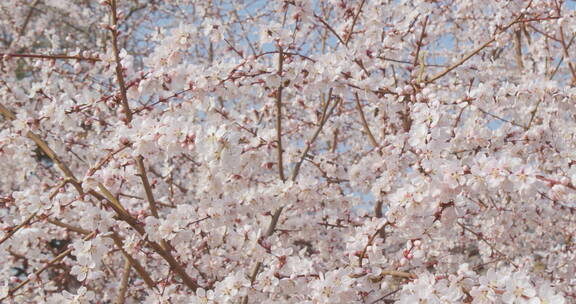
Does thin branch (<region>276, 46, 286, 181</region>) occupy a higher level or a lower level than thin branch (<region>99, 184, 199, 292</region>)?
higher

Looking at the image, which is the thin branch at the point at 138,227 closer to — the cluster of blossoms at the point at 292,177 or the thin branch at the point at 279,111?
the cluster of blossoms at the point at 292,177

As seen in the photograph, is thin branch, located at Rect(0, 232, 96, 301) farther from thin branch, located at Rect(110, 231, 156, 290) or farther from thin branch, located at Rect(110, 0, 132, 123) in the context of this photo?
thin branch, located at Rect(110, 0, 132, 123)

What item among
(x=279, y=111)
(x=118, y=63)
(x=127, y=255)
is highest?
(x=118, y=63)

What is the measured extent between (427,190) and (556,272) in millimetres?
2972

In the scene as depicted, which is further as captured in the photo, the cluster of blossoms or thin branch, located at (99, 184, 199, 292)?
thin branch, located at (99, 184, 199, 292)

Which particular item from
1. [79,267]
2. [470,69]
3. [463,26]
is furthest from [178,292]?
[463,26]

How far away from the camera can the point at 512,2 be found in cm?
438

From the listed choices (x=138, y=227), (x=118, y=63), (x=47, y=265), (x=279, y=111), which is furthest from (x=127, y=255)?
(x=279, y=111)

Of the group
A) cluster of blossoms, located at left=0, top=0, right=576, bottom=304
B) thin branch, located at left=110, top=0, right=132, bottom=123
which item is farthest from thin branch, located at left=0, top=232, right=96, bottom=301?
thin branch, located at left=110, top=0, right=132, bottom=123

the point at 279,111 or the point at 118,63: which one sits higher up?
the point at 118,63

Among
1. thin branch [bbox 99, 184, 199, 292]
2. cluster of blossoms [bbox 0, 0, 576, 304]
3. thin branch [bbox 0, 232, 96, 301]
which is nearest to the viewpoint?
cluster of blossoms [bbox 0, 0, 576, 304]

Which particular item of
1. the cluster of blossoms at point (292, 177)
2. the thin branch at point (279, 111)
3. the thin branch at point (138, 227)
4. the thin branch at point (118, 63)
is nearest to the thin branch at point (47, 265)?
the cluster of blossoms at point (292, 177)

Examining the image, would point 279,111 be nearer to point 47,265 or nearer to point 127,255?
point 127,255

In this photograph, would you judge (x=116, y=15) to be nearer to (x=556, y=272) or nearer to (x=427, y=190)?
(x=427, y=190)
